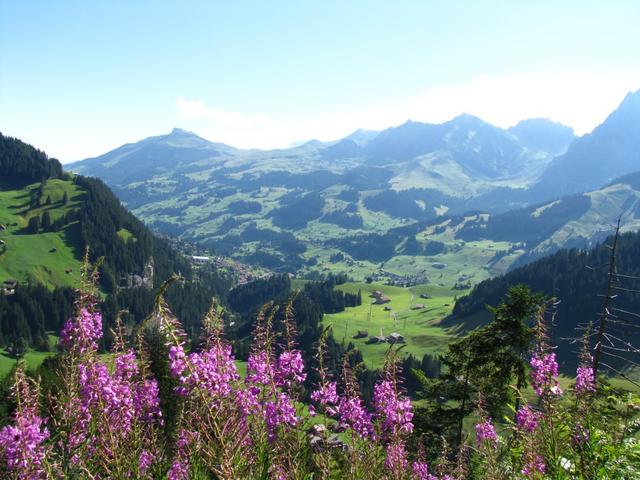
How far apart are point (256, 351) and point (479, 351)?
24827 millimetres

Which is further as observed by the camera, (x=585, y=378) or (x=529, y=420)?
(x=585, y=378)

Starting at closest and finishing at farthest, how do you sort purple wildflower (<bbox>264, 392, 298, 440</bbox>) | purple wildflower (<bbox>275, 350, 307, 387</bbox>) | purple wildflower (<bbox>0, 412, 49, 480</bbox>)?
purple wildflower (<bbox>0, 412, 49, 480</bbox>) → purple wildflower (<bbox>264, 392, 298, 440</bbox>) → purple wildflower (<bbox>275, 350, 307, 387</bbox>)

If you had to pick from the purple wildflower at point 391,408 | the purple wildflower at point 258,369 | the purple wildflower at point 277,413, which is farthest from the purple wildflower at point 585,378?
the purple wildflower at point 258,369

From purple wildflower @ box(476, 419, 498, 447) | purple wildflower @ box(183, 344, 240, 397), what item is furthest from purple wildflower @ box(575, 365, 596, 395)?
purple wildflower @ box(183, 344, 240, 397)

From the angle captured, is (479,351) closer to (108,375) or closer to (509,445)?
(509,445)

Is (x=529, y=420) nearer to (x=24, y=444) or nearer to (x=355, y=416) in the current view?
(x=355, y=416)

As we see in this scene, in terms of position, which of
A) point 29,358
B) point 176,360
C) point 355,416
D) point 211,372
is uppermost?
point 176,360

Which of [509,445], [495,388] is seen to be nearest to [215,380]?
[509,445]

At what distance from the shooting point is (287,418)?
823 cm

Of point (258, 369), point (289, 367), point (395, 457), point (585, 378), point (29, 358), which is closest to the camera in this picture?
point (395, 457)

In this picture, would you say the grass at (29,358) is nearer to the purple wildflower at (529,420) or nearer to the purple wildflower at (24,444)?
the purple wildflower at (24,444)

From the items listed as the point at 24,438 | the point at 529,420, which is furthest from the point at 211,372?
the point at 529,420

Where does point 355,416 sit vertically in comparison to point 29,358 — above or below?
above

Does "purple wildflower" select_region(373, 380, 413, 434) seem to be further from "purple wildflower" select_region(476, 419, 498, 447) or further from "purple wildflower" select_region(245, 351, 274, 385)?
"purple wildflower" select_region(245, 351, 274, 385)
